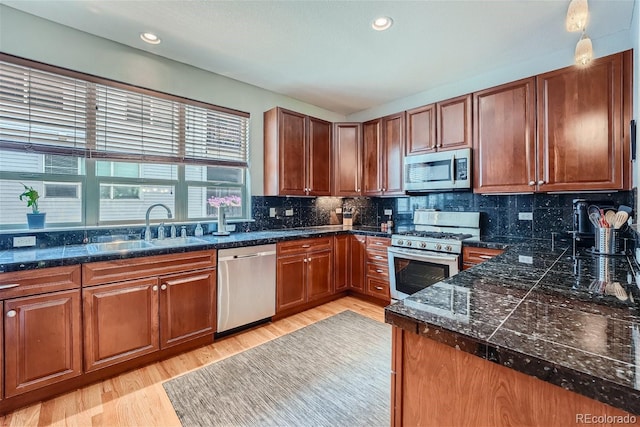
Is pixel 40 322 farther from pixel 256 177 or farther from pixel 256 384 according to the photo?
pixel 256 177

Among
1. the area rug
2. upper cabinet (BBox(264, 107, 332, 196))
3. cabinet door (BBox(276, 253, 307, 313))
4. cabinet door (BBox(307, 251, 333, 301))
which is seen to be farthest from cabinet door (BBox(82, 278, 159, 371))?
upper cabinet (BBox(264, 107, 332, 196))

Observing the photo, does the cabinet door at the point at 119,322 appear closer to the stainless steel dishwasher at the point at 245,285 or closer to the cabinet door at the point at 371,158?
the stainless steel dishwasher at the point at 245,285

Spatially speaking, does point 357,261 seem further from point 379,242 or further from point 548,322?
point 548,322

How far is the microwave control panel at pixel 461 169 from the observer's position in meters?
2.99

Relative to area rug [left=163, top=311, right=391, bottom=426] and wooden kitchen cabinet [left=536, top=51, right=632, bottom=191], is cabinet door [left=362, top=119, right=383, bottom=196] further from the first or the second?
area rug [left=163, top=311, right=391, bottom=426]

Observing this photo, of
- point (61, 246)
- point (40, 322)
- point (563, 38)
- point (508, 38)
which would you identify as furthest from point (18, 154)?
point (563, 38)

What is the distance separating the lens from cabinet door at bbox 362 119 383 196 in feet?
12.5

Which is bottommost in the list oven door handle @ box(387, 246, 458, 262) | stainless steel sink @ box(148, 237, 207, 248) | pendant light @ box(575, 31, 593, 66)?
oven door handle @ box(387, 246, 458, 262)

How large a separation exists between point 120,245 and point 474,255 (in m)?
3.15

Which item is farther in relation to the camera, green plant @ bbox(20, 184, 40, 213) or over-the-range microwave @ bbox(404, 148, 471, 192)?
over-the-range microwave @ bbox(404, 148, 471, 192)

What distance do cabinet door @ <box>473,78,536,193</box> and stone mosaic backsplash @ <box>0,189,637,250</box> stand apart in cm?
39

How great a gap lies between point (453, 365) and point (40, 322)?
233cm

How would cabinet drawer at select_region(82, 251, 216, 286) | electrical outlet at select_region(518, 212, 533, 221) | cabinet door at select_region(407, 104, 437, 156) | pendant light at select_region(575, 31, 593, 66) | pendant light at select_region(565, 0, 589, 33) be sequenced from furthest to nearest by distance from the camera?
cabinet door at select_region(407, 104, 437, 156), electrical outlet at select_region(518, 212, 533, 221), cabinet drawer at select_region(82, 251, 216, 286), pendant light at select_region(575, 31, 593, 66), pendant light at select_region(565, 0, 589, 33)

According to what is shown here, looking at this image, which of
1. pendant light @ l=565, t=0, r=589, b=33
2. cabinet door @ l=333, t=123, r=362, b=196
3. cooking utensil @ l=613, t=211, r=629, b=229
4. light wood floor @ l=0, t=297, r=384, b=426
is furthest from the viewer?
cabinet door @ l=333, t=123, r=362, b=196
